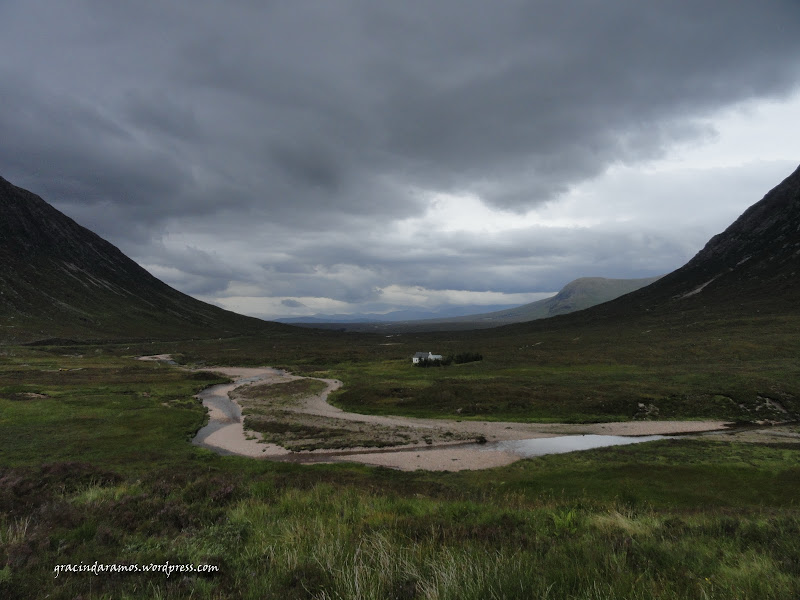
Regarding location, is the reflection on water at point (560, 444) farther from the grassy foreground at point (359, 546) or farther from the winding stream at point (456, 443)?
the grassy foreground at point (359, 546)

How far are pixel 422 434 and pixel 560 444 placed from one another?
16.3 m

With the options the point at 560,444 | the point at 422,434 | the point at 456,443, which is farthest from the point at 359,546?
the point at 422,434

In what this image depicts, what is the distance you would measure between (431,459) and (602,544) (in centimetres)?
3297

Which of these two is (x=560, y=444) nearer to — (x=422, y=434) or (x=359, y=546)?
(x=422, y=434)

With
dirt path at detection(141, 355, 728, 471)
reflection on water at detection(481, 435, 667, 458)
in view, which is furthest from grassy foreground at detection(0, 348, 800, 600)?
reflection on water at detection(481, 435, 667, 458)

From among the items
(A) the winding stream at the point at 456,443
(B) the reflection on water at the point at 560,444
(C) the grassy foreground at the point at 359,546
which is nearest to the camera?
(C) the grassy foreground at the point at 359,546

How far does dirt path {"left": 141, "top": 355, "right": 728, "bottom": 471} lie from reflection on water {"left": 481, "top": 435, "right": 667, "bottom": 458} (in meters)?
1.46

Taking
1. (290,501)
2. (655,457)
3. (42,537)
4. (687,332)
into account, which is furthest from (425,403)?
(687,332)

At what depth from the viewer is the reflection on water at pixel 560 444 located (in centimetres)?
4128

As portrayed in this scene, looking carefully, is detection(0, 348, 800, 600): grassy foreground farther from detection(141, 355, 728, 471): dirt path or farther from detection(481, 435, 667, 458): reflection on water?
detection(481, 435, 667, 458): reflection on water

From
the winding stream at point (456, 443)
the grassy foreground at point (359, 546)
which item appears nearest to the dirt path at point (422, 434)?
the winding stream at point (456, 443)

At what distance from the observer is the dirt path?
3850 cm

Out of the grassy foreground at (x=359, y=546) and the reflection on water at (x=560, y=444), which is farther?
the reflection on water at (x=560, y=444)

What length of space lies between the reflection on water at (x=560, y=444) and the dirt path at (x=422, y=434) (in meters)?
1.46
